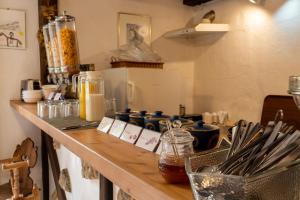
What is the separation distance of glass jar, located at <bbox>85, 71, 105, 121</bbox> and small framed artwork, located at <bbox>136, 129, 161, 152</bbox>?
1.74ft

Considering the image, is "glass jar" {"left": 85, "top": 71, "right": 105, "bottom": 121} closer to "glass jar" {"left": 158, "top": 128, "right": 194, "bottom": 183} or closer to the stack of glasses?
the stack of glasses

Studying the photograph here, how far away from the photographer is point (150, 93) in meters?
2.54

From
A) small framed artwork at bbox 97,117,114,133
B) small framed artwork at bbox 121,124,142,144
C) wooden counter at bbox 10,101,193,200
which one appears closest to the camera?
wooden counter at bbox 10,101,193,200

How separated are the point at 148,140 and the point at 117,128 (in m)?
0.23

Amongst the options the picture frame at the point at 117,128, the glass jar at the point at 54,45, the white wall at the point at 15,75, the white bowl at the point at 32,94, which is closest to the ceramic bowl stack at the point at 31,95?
the white bowl at the point at 32,94

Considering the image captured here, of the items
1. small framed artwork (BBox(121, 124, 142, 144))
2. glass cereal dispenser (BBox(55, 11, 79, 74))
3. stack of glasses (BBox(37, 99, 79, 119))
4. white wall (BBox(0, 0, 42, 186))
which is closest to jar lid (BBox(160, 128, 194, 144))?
small framed artwork (BBox(121, 124, 142, 144))

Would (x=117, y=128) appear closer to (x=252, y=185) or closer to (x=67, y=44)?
(x=252, y=185)

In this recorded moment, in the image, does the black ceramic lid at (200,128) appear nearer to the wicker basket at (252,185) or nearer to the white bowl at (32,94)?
the wicker basket at (252,185)

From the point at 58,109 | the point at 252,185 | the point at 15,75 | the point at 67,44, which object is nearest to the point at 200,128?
the point at 252,185

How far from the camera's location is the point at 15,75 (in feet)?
8.38

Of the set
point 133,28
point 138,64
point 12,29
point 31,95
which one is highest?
point 133,28

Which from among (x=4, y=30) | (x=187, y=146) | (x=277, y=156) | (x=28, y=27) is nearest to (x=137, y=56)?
(x=28, y=27)

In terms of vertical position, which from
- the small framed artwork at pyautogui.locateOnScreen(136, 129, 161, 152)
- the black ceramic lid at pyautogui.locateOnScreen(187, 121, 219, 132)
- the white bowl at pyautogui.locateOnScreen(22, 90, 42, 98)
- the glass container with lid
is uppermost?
the glass container with lid

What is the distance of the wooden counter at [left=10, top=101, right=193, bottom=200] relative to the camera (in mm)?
586
